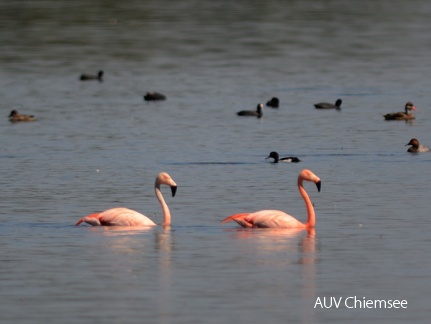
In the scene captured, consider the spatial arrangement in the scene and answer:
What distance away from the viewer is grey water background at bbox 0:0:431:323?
748 inches

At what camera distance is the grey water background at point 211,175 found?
62.3 ft

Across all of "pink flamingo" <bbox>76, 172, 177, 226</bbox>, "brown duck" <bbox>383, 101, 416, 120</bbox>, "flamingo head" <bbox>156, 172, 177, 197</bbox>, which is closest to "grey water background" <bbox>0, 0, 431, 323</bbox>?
"pink flamingo" <bbox>76, 172, 177, 226</bbox>

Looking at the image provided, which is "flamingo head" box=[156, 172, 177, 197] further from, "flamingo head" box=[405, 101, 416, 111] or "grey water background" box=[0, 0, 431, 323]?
"flamingo head" box=[405, 101, 416, 111]

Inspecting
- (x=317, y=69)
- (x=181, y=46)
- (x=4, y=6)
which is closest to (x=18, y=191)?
(x=317, y=69)

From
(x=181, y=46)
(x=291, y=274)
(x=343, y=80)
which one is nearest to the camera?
(x=291, y=274)

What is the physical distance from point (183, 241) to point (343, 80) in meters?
35.7

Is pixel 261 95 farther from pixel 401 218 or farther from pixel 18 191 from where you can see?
pixel 401 218

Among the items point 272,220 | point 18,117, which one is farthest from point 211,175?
point 18,117

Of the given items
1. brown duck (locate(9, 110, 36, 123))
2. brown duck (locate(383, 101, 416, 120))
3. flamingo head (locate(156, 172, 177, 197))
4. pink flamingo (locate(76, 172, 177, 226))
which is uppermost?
flamingo head (locate(156, 172, 177, 197))

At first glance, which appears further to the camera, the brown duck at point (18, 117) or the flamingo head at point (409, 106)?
the flamingo head at point (409, 106)

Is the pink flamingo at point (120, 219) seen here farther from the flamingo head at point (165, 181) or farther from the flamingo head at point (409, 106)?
the flamingo head at point (409, 106)

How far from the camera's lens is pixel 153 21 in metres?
90.6

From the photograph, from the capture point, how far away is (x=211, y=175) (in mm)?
31875

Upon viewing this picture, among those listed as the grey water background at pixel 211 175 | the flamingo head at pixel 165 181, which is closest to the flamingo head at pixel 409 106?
the grey water background at pixel 211 175
